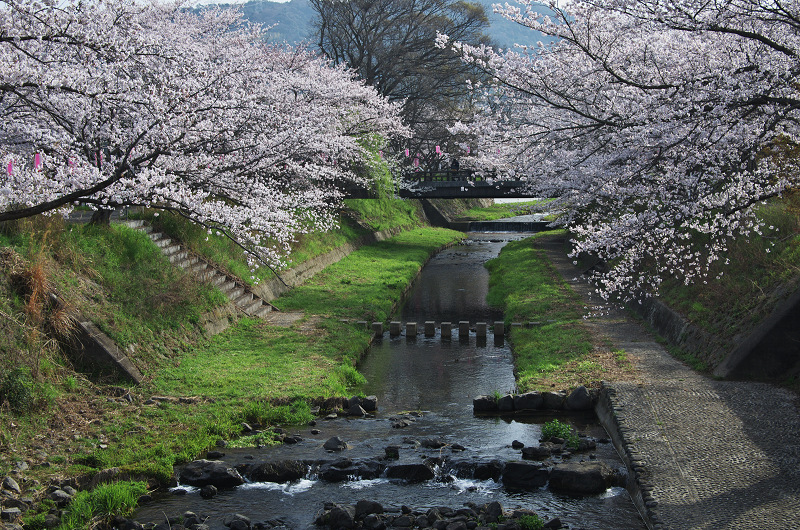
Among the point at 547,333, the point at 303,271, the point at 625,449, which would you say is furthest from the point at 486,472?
the point at 303,271

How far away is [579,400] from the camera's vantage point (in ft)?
38.0

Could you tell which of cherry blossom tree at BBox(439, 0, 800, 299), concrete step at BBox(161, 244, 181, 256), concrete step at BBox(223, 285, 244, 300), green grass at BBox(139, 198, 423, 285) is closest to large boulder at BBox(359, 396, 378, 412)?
green grass at BBox(139, 198, 423, 285)

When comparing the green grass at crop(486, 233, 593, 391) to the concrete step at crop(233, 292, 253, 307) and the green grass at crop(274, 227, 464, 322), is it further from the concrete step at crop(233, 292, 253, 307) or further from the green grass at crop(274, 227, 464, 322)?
the concrete step at crop(233, 292, 253, 307)

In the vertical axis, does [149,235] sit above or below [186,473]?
above

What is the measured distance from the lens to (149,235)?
56.5ft

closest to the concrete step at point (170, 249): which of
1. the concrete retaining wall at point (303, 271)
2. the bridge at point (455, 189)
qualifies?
the concrete retaining wall at point (303, 271)

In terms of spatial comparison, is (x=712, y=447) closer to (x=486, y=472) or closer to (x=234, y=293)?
(x=486, y=472)

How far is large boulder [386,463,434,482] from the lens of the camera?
915 cm

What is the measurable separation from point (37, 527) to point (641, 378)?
9.51 m

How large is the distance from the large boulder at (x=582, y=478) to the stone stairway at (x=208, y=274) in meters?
11.0

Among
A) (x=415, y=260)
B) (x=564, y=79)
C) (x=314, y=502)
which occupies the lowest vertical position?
(x=314, y=502)

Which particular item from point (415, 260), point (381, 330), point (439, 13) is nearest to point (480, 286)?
point (415, 260)

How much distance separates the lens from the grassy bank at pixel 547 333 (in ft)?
42.0

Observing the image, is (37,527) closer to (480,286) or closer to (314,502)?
(314,502)
